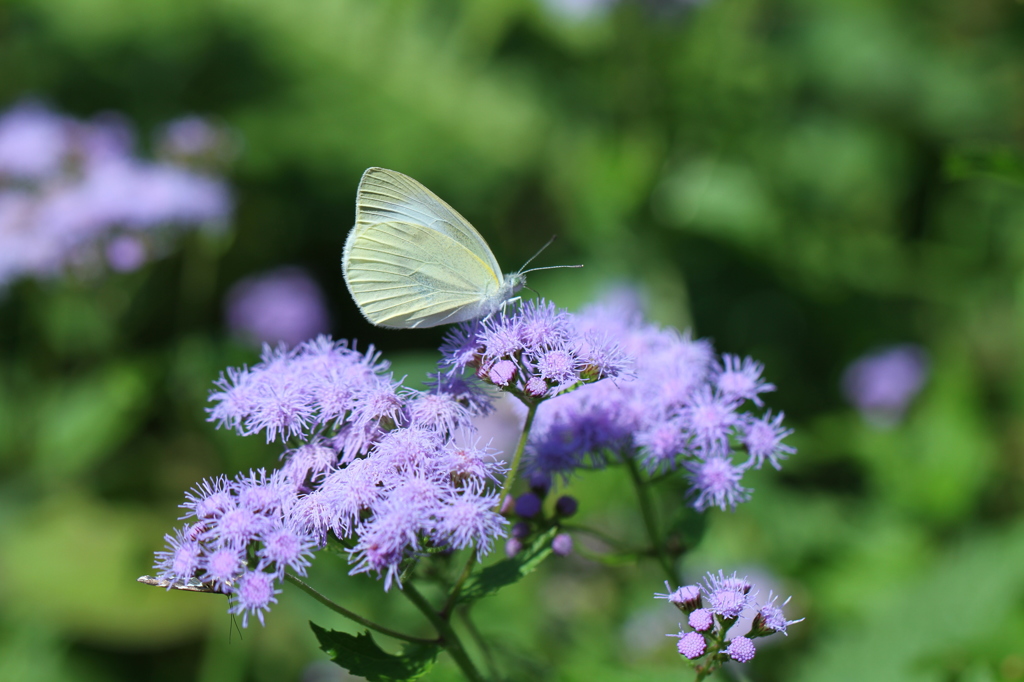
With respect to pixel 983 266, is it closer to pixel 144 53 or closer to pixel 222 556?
pixel 222 556

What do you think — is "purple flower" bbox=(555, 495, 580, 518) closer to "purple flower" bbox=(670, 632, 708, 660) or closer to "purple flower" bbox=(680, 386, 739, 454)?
"purple flower" bbox=(680, 386, 739, 454)

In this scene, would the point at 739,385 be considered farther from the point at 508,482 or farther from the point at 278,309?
the point at 278,309

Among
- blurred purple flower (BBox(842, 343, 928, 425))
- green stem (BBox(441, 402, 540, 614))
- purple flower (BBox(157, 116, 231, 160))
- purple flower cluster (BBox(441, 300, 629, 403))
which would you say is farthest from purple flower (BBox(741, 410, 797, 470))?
purple flower (BBox(157, 116, 231, 160))

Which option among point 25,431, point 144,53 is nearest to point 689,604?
point 25,431

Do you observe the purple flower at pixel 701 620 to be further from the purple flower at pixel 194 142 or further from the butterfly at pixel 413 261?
the purple flower at pixel 194 142

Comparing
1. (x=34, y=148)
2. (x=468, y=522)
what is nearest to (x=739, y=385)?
(x=468, y=522)

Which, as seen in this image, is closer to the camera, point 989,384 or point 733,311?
point 989,384
